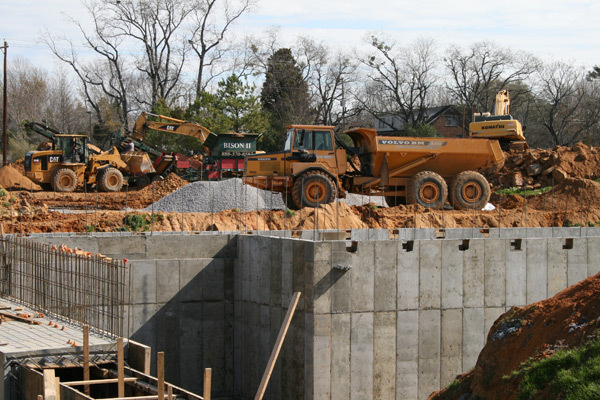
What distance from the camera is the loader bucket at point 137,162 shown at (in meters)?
36.1

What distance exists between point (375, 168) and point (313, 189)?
228 cm

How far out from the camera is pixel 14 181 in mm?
36656

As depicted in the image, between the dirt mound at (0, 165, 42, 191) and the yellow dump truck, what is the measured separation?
16980mm

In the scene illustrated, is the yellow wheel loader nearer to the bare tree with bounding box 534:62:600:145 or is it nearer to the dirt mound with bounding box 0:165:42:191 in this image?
the dirt mound with bounding box 0:165:42:191

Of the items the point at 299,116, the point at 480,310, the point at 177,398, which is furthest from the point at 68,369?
the point at 299,116

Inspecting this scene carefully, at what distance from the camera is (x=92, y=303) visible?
1449 cm

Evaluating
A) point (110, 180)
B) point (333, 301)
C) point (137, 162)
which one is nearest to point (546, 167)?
point (137, 162)

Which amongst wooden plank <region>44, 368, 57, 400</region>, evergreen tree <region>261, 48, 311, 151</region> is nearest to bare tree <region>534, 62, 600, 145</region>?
evergreen tree <region>261, 48, 311, 151</region>

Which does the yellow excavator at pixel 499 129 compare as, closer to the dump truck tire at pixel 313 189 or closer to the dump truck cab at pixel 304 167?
the dump truck cab at pixel 304 167

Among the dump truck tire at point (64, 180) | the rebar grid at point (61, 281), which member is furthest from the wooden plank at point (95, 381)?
the dump truck tire at point (64, 180)

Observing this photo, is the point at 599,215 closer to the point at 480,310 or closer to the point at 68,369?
the point at 480,310

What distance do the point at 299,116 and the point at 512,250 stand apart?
131 feet

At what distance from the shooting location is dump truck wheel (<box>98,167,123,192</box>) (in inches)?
1364

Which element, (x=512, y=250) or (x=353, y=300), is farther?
(x=512, y=250)
